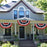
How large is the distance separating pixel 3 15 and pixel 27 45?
7.41 m

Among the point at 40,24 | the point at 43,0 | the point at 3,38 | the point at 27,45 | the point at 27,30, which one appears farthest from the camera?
the point at 43,0

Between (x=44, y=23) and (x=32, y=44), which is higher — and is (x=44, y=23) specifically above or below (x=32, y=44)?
above

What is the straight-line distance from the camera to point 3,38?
766 inches

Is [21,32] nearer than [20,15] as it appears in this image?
Yes

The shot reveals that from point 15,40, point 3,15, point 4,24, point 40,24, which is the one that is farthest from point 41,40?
point 3,15

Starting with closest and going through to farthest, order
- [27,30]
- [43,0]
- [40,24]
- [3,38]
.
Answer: [3,38] → [40,24] → [27,30] → [43,0]

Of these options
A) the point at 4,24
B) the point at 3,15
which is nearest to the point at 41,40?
the point at 4,24

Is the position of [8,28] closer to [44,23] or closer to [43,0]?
[44,23]

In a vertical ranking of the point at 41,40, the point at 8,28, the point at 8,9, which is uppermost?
the point at 8,9

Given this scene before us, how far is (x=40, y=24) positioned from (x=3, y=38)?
19.6 feet

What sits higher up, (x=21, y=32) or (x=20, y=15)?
(x=20, y=15)

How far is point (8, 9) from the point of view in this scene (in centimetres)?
2273

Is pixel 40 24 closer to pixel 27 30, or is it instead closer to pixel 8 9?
pixel 27 30

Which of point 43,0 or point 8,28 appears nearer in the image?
point 8,28
